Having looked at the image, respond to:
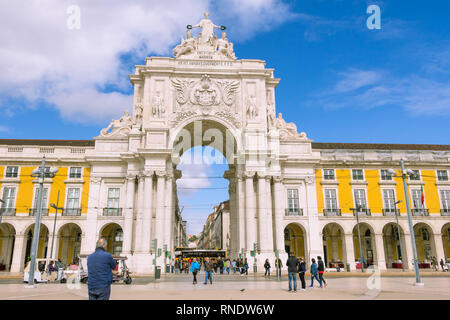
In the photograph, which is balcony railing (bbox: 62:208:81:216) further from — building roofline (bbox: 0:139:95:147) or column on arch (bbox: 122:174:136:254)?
building roofline (bbox: 0:139:95:147)

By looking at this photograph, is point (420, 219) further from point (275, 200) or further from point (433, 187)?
point (275, 200)

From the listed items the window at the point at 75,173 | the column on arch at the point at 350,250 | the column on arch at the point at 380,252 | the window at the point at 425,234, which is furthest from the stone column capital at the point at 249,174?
the window at the point at 425,234

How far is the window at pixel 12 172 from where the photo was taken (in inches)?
1534

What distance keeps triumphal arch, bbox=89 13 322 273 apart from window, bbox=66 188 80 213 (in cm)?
178

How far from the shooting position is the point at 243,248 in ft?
121

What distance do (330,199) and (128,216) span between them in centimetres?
2174

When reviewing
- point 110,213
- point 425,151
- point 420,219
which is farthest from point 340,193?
point 110,213

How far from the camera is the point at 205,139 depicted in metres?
44.2

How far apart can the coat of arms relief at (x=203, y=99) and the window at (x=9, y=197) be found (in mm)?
18098

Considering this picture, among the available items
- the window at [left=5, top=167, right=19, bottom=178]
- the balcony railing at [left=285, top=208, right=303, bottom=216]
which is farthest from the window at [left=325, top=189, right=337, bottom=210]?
the window at [left=5, top=167, right=19, bottom=178]

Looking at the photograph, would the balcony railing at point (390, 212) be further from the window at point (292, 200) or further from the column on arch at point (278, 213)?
the column on arch at point (278, 213)

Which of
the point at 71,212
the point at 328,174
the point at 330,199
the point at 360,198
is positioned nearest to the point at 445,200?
the point at 360,198

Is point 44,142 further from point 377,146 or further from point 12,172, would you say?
point 377,146
